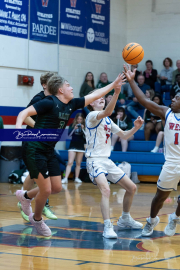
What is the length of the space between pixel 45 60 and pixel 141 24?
14.9 feet

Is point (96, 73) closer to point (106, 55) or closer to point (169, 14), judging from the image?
point (106, 55)

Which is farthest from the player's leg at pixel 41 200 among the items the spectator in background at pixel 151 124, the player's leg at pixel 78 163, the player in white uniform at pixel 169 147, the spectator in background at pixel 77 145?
the spectator in background at pixel 151 124

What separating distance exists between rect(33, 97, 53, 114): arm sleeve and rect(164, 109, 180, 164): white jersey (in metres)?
1.33

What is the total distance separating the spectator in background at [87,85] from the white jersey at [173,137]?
9631 mm

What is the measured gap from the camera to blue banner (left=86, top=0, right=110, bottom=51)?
51.0ft

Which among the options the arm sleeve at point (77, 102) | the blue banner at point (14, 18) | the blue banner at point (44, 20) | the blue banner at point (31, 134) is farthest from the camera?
the blue banner at point (44, 20)

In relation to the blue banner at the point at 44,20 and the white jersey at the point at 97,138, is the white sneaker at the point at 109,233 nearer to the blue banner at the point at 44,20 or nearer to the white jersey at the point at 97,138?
the white jersey at the point at 97,138

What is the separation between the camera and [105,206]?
18.2 feet

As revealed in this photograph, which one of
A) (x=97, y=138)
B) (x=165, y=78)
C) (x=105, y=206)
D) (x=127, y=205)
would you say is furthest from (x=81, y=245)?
(x=165, y=78)

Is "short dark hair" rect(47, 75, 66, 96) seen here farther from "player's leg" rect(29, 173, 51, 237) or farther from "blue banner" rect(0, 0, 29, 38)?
"blue banner" rect(0, 0, 29, 38)

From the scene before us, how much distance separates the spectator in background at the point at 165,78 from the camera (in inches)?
590

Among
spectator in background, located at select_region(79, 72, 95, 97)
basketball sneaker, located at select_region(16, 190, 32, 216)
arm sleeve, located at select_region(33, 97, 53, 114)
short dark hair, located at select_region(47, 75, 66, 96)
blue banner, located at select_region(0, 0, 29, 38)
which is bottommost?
basketball sneaker, located at select_region(16, 190, 32, 216)

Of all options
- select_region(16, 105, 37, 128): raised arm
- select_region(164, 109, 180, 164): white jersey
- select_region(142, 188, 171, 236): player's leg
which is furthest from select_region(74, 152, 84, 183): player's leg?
select_region(16, 105, 37, 128): raised arm

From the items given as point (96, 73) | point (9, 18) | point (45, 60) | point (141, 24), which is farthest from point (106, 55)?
point (9, 18)
